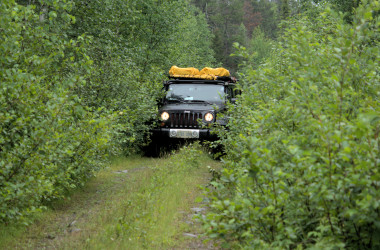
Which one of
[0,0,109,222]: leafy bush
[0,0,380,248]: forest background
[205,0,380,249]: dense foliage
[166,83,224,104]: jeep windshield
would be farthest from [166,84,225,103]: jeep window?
[205,0,380,249]: dense foliage

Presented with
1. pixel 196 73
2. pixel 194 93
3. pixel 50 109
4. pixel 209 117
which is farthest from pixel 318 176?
pixel 196 73

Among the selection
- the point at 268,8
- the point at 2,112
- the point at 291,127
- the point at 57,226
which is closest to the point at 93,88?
the point at 57,226

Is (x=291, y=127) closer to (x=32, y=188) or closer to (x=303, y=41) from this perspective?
(x=303, y=41)

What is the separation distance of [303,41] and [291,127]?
834mm

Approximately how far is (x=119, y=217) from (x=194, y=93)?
8.50m

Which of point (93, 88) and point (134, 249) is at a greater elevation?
point (93, 88)

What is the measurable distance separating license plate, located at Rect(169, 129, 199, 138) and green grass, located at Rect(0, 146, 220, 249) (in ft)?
9.31

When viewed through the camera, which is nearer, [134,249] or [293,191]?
[293,191]

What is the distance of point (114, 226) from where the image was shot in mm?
5973

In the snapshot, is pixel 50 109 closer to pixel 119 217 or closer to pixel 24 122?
pixel 24 122

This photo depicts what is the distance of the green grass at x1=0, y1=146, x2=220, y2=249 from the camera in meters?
5.65

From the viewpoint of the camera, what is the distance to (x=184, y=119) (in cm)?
1325

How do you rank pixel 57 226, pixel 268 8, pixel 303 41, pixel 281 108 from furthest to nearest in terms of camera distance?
pixel 268 8 < pixel 57 226 < pixel 303 41 < pixel 281 108

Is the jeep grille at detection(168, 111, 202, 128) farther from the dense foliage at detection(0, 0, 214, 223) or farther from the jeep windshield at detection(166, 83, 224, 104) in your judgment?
the jeep windshield at detection(166, 83, 224, 104)
